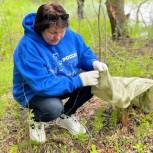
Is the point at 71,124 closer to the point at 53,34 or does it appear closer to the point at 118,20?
the point at 53,34

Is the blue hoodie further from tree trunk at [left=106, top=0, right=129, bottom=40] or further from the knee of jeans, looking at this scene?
tree trunk at [left=106, top=0, right=129, bottom=40]

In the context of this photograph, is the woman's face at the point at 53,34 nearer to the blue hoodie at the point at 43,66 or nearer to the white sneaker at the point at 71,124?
the blue hoodie at the point at 43,66

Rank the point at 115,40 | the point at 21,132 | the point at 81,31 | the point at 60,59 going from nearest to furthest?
the point at 60,59, the point at 21,132, the point at 115,40, the point at 81,31

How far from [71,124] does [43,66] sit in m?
0.62

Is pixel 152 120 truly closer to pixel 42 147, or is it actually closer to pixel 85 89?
pixel 85 89

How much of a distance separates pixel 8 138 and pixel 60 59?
2.63 feet

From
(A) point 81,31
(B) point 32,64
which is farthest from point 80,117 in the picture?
(A) point 81,31

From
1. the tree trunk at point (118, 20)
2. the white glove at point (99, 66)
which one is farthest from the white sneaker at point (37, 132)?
the tree trunk at point (118, 20)

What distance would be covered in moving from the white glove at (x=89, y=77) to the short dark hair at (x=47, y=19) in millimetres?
370

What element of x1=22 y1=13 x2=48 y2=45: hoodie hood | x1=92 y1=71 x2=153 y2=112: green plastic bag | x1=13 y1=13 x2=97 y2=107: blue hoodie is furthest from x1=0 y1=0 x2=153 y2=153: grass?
x1=22 y1=13 x2=48 y2=45: hoodie hood

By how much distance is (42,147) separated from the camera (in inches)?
129

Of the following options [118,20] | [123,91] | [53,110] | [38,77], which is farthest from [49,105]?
[118,20]

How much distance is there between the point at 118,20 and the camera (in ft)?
19.3

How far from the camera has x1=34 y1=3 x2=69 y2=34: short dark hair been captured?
117 inches
